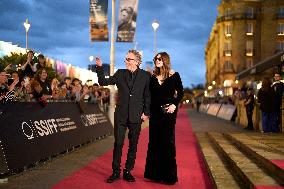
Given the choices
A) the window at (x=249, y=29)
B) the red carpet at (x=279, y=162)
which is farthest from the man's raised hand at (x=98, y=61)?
the window at (x=249, y=29)

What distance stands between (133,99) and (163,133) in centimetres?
80

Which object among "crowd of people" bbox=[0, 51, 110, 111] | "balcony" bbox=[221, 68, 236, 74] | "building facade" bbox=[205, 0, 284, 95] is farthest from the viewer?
"balcony" bbox=[221, 68, 236, 74]

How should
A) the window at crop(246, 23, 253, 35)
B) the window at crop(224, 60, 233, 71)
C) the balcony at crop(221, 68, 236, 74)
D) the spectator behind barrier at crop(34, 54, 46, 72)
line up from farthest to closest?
the window at crop(224, 60, 233, 71) → the balcony at crop(221, 68, 236, 74) → the window at crop(246, 23, 253, 35) → the spectator behind barrier at crop(34, 54, 46, 72)

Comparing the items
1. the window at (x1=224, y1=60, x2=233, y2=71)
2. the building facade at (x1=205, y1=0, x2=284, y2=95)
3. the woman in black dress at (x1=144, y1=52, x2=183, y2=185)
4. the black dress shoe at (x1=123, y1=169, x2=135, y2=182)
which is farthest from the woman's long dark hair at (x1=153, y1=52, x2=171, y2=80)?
the window at (x1=224, y1=60, x2=233, y2=71)

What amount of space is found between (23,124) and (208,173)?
3.74 metres

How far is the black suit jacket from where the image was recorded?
26.2 ft

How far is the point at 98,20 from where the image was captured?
63.7 feet

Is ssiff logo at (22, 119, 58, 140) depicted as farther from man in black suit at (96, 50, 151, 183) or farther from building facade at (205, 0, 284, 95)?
building facade at (205, 0, 284, 95)

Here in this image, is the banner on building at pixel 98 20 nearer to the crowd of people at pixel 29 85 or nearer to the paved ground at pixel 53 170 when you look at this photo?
the crowd of people at pixel 29 85

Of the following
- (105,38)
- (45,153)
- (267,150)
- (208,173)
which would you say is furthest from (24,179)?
(105,38)

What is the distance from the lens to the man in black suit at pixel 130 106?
315 inches

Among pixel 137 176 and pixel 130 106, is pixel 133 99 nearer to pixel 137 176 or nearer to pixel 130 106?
pixel 130 106

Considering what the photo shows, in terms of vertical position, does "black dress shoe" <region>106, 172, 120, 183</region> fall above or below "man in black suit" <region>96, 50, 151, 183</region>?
below

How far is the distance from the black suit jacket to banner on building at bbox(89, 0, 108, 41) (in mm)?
11565
